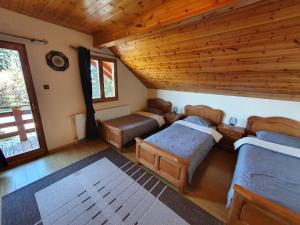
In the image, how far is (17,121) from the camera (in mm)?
2322

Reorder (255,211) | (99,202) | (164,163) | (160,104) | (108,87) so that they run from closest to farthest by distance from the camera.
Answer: (255,211)
(99,202)
(164,163)
(108,87)
(160,104)

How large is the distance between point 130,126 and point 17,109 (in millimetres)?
1988

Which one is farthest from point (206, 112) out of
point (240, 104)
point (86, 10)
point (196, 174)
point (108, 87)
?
point (86, 10)

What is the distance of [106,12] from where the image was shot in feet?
6.14

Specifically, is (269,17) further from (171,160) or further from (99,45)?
(99,45)

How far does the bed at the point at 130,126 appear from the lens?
280 cm

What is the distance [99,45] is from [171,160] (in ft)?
8.41

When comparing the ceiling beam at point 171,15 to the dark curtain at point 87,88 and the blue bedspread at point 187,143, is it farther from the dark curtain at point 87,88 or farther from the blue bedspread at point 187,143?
the blue bedspread at point 187,143

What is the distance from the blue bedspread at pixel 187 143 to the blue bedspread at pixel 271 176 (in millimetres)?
527

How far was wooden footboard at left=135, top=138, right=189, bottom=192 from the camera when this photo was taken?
1.79 m

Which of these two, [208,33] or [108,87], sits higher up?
[208,33]

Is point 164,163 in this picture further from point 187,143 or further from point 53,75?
point 53,75

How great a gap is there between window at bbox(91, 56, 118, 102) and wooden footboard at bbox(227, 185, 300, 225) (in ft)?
10.3

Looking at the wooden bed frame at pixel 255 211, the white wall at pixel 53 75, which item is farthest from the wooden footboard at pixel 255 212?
the white wall at pixel 53 75
